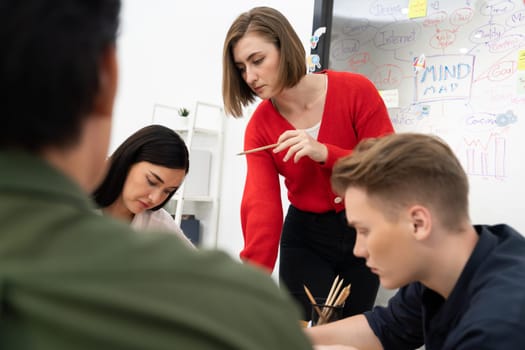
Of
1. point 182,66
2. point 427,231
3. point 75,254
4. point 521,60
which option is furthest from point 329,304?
point 182,66

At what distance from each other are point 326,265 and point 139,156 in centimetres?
72

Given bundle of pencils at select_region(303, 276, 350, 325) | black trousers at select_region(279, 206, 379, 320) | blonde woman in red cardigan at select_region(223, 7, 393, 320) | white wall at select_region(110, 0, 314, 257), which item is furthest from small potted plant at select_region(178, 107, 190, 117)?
bundle of pencils at select_region(303, 276, 350, 325)

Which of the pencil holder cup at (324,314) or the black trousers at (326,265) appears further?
the black trousers at (326,265)

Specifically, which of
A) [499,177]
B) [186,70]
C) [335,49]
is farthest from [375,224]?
[186,70]

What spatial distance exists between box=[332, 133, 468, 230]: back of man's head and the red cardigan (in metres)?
0.54

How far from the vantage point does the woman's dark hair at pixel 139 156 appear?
1.77 metres

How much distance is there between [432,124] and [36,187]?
6.88 ft

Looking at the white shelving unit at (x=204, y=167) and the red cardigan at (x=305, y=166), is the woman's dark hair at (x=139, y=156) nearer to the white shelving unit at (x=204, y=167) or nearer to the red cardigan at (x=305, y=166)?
the red cardigan at (x=305, y=166)

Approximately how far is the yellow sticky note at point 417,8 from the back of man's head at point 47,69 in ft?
7.15

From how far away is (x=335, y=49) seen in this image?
2725 mm

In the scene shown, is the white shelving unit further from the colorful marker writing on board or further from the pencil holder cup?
the pencil holder cup

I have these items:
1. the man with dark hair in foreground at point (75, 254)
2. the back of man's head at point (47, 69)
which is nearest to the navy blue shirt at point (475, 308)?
the man with dark hair in foreground at point (75, 254)

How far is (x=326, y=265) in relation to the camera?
1.62 m

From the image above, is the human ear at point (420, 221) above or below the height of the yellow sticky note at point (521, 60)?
below
